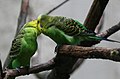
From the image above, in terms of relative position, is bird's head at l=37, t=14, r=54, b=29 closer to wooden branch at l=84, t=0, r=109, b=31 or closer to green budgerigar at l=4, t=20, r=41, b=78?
green budgerigar at l=4, t=20, r=41, b=78

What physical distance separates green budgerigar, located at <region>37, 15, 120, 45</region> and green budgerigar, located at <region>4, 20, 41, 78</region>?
2 centimetres

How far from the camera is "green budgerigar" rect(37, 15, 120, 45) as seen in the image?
2.23 feet

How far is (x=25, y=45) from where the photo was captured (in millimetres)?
698

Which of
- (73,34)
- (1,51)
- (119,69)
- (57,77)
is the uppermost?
(73,34)

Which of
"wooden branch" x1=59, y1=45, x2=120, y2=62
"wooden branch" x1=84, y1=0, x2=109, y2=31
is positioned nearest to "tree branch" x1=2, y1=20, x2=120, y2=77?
"wooden branch" x1=59, y1=45, x2=120, y2=62

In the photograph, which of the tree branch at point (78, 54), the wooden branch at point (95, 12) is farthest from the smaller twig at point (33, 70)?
the wooden branch at point (95, 12)

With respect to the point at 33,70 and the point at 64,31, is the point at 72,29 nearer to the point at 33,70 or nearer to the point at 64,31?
the point at 64,31

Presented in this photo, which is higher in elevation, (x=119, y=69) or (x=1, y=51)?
(x=1, y=51)

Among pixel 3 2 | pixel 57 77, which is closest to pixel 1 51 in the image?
pixel 3 2

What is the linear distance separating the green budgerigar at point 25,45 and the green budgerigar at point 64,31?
0.02 m

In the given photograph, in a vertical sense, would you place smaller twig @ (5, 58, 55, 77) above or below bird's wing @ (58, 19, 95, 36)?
below

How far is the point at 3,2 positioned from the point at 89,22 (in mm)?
1154

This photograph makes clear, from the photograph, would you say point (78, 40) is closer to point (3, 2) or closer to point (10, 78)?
point (10, 78)

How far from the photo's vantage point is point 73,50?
23.2 inches
